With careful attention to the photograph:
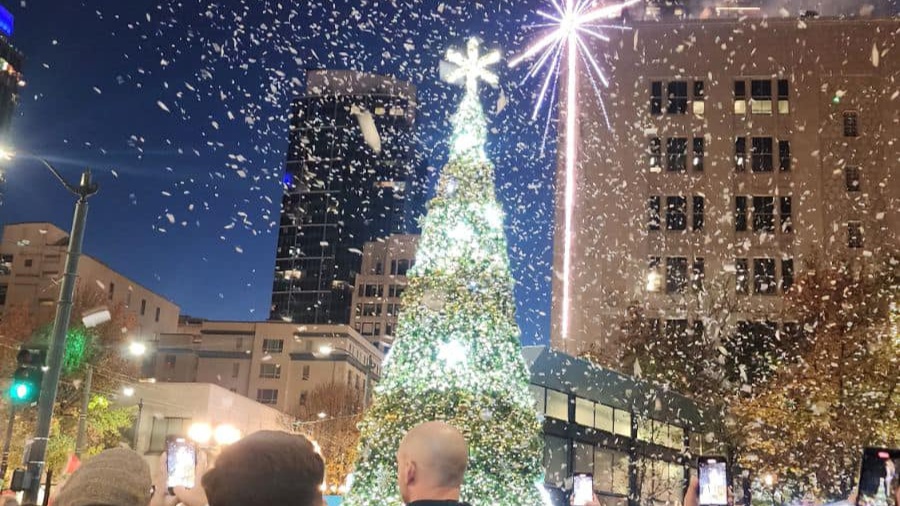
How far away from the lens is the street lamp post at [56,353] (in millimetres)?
11492

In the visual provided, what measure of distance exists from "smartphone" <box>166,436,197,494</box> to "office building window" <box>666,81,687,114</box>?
43.7 metres

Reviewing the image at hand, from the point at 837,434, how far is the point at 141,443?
36.9 m

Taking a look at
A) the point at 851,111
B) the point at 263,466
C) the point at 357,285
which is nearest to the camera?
the point at 263,466

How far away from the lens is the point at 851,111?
4609 centimetres

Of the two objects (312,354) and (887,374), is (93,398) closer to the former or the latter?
(887,374)

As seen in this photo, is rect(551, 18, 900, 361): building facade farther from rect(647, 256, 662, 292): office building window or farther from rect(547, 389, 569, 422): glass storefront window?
→ rect(547, 389, 569, 422): glass storefront window

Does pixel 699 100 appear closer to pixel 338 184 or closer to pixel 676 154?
pixel 676 154

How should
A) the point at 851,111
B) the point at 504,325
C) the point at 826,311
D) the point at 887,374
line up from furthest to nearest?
the point at 851,111 → the point at 826,311 → the point at 887,374 → the point at 504,325

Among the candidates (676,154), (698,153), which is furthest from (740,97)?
(676,154)

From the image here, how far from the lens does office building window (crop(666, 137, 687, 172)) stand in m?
46.1

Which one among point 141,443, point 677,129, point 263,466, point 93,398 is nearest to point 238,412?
point 141,443

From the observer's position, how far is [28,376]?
12.4 metres

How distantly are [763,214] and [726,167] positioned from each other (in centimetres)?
323

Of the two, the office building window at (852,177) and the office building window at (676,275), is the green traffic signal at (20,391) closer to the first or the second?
the office building window at (676,275)
